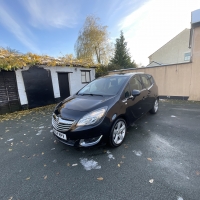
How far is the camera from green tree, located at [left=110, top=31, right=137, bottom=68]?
706 inches

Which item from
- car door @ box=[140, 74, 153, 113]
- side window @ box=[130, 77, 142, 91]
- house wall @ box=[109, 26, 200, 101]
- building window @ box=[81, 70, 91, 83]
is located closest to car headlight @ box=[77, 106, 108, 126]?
side window @ box=[130, 77, 142, 91]

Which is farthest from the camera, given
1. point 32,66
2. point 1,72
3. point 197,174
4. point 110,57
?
point 110,57

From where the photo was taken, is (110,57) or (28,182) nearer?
(28,182)

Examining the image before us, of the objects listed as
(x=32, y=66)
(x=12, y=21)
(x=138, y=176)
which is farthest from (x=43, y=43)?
(x=138, y=176)

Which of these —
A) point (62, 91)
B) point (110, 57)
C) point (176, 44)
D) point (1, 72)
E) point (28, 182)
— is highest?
point (176, 44)

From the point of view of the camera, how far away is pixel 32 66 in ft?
21.8

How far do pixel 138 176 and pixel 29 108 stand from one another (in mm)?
7057

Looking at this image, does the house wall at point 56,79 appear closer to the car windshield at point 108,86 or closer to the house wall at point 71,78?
the house wall at point 71,78

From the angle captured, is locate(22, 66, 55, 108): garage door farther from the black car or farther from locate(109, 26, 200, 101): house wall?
locate(109, 26, 200, 101): house wall

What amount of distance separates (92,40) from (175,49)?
12.8 metres

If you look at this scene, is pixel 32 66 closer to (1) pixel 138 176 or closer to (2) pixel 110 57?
(1) pixel 138 176

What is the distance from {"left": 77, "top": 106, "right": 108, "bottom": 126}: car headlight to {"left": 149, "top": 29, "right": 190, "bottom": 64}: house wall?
20108 mm

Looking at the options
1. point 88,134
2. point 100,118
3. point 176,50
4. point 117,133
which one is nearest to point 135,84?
point 117,133

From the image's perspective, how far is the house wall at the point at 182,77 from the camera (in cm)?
654
